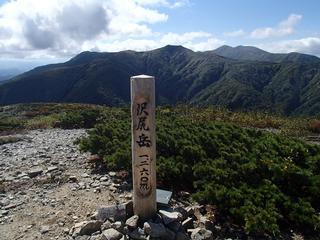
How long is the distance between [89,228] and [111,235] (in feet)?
2.36

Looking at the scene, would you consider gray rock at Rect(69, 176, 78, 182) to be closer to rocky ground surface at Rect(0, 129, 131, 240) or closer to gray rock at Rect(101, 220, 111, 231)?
rocky ground surface at Rect(0, 129, 131, 240)

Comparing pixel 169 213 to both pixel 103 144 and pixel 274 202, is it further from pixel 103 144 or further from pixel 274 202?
pixel 103 144

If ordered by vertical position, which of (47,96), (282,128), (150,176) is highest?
(150,176)

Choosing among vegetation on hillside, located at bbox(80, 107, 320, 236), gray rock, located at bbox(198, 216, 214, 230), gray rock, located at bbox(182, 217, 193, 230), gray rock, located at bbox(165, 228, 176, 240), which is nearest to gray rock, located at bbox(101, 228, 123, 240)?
gray rock, located at bbox(165, 228, 176, 240)

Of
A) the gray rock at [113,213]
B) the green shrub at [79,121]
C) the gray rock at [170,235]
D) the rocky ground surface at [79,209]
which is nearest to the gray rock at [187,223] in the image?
the rocky ground surface at [79,209]

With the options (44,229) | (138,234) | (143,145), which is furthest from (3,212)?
(143,145)

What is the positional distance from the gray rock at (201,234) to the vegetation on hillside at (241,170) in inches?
34.1

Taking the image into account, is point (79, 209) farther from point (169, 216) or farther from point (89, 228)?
point (169, 216)

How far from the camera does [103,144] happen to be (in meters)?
13.4

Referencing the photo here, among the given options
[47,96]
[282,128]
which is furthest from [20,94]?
[282,128]

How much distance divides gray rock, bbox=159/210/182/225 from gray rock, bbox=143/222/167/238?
11.5 inches

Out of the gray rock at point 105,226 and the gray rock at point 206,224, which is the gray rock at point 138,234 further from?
the gray rock at point 206,224

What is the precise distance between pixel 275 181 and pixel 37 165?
822 centimetres

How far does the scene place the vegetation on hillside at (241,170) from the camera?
29.9 feet
